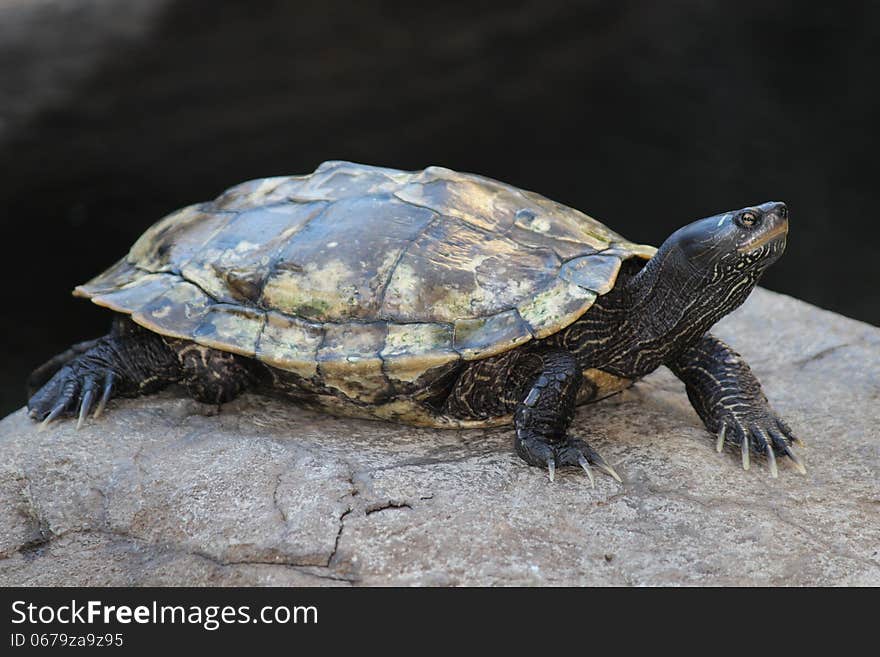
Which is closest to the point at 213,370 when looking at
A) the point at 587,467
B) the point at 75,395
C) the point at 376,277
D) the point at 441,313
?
the point at 75,395

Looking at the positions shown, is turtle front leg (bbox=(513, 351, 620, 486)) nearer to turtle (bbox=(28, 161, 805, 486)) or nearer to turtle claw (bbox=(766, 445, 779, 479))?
turtle (bbox=(28, 161, 805, 486))

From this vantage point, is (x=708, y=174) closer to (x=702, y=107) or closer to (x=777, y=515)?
(x=702, y=107)

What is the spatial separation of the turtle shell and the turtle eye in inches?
27.0

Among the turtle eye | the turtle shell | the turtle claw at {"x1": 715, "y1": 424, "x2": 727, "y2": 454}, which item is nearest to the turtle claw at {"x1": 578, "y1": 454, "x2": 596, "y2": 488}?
the turtle shell

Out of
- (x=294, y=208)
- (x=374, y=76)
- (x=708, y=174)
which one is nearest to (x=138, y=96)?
(x=374, y=76)

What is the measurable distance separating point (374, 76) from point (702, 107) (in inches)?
139

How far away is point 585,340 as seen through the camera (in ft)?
16.7

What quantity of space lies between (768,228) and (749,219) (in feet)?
0.32

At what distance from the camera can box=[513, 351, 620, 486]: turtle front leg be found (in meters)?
4.61

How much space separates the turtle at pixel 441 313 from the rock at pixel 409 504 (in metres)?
0.17

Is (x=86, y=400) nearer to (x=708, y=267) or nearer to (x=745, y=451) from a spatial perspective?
(x=708, y=267)

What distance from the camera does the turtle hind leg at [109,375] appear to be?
5.32 m

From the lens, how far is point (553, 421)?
475cm

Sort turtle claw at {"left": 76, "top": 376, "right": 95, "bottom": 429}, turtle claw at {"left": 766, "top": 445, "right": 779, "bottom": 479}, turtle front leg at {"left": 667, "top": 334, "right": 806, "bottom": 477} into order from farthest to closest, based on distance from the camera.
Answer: turtle claw at {"left": 76, "top": 376, "right": 95, "bottom": 429} → turtle front leg at {"left": 667, "top": 334, "right": 806, "bottom": 477} → turtle claw at {"left": 766, "top": 445, "right": 779, "bottom": 479}
